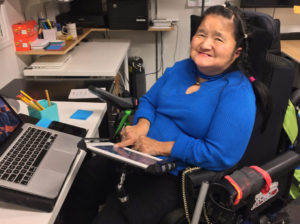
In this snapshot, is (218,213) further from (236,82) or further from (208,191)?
(236,82)

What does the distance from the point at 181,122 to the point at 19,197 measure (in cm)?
67

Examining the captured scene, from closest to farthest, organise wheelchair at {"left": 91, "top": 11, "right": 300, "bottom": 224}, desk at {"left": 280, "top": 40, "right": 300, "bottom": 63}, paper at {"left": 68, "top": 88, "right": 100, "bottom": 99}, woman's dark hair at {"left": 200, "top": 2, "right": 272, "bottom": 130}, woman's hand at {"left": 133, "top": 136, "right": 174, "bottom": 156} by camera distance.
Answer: wheelchair at {"left": 91, "top": 11, "right": 300, "bottom": 224} → woman's dark hair at {"left": 200, "top": 2, "right": 272, "bottom": 130} → woman's hand at {"left": 133, "top": 136, "right": 174, "bottom": 156} → paper at {"left": 68, "top": 88, "right": 100, "bottom": 99} → desk at {"left": 280, "top": 40, "right": 300, "bottom": 63}

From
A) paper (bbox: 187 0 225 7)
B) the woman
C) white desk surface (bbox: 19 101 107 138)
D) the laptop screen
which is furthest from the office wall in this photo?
paper (bbox: 187 0 225 7)

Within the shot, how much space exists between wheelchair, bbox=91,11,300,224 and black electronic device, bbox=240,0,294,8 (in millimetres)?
Result: 1614

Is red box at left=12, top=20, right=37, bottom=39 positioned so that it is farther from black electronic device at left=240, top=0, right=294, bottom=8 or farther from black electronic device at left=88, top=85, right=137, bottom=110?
black electronic device at left=240, top=0, right=294, bottom=8

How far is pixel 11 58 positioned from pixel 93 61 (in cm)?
52

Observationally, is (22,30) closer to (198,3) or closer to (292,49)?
(198,3)

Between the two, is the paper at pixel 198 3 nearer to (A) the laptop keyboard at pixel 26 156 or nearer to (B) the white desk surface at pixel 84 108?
(B) the white desk surface at pixel 84 108

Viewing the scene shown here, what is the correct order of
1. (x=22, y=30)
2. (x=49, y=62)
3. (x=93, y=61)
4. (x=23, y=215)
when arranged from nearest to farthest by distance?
(x=23, y=215)
(x=22, y=30)
(x=49, y=62)
(x=93, y=61)

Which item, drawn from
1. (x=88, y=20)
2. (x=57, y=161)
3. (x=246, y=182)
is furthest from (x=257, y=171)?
(x=88, y=20)

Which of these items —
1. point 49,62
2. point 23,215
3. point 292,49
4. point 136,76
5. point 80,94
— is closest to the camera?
point 23,215

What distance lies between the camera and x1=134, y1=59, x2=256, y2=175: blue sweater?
1.03 meters

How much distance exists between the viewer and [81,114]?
4.31ft

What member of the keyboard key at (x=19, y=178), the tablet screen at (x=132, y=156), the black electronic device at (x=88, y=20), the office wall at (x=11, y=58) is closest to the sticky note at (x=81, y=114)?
the tablet screen at (x=132, y=156)
